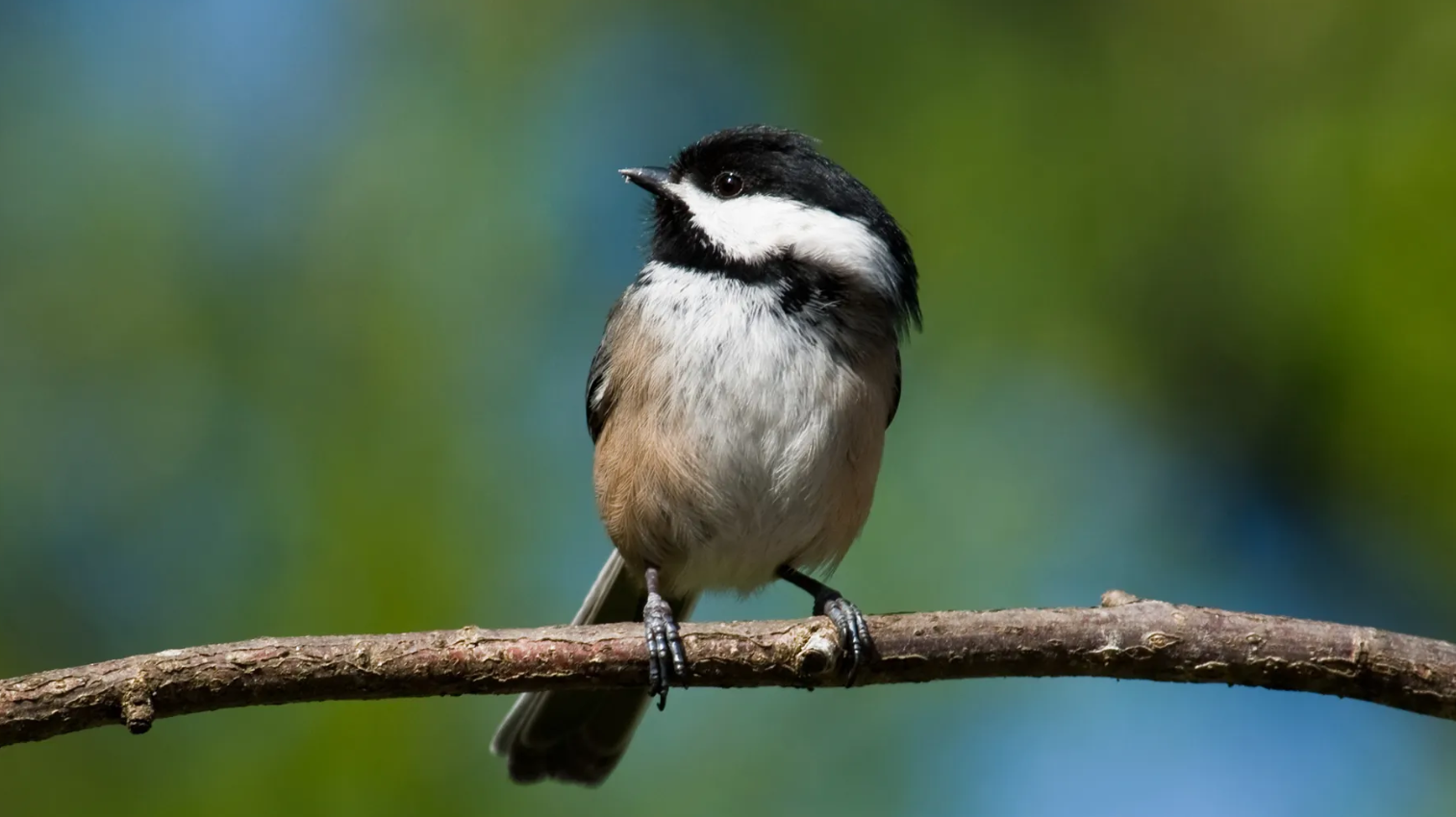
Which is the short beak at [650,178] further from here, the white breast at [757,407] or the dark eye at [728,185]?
the white breast at [757,407]

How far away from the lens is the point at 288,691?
272 centimetres

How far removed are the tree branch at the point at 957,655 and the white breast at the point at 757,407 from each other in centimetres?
63

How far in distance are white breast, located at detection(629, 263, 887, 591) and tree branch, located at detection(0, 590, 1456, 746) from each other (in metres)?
0.63

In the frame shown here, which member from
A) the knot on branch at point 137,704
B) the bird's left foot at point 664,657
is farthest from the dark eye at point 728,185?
the knot on branch at point 137,704

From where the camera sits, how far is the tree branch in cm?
280

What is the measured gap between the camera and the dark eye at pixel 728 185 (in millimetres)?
3929

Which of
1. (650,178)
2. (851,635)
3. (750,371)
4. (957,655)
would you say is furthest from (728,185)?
(957,655)

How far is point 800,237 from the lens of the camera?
3709mm

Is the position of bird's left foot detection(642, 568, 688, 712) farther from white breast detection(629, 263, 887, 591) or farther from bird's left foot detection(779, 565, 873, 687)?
white breast detection(629, 263, 887, 591)

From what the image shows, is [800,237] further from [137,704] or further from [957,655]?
[137,704]

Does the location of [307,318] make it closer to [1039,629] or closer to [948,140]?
[948,140]

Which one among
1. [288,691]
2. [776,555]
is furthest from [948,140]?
[288,691]

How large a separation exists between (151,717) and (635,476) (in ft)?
4.73

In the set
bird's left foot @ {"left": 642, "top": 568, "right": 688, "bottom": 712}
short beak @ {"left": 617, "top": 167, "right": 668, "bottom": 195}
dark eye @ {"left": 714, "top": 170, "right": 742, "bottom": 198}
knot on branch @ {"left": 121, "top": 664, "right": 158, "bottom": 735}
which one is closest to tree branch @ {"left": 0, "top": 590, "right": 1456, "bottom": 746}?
bird's left foot @ {"left": 642, "top": 568, "right": 688, "bottom": 712}
